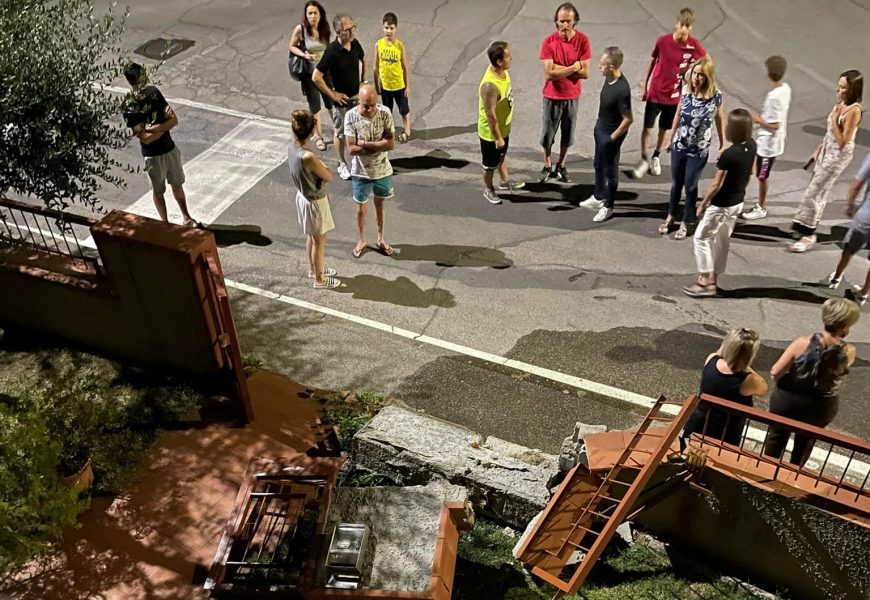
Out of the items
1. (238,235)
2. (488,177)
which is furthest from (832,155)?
(238,235)

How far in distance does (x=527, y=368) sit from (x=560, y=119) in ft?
13.2

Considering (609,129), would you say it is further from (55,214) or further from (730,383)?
(55,214)

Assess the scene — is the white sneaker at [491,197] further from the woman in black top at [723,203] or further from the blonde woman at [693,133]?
the woman in black top at [723,203]

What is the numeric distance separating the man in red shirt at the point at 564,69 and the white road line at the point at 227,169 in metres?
3.80

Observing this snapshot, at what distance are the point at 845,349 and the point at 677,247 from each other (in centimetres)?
360

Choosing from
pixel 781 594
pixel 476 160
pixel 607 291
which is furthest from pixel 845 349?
pixel 476 160

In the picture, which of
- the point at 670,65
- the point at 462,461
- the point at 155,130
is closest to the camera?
the point at 462,461

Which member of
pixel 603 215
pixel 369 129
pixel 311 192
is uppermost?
pixel 369 129

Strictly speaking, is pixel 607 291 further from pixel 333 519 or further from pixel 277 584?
pixel 277 584

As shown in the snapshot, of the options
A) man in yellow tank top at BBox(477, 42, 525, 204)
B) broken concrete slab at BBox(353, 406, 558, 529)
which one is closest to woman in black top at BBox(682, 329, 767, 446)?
broken concrete slab at BBox(353, 406, 558, 529)

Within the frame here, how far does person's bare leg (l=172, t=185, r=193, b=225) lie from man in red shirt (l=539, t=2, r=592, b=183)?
4600mm

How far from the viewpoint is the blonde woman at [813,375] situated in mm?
5527

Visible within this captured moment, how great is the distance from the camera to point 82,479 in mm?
5965

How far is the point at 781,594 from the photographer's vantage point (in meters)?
5.65
